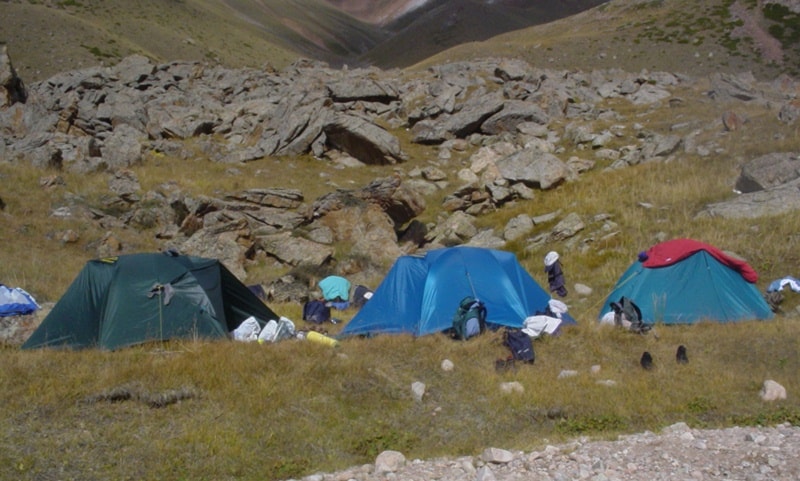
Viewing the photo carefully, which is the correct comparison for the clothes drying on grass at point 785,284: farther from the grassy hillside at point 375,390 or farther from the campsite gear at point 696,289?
the campsite gear at point 696,289

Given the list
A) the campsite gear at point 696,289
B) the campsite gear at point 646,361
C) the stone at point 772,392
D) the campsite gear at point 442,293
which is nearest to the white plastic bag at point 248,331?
the campsite gear at point 442,293

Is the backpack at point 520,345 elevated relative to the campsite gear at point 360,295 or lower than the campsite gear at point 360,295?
elevated

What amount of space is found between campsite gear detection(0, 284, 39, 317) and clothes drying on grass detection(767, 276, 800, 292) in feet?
49.8

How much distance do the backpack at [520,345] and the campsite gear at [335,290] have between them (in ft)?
21.0

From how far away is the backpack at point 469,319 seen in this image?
11867 mm

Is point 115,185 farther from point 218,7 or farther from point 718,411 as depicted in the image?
point 218,7

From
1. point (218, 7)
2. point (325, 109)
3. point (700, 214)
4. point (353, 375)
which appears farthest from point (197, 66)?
point (218, 7)

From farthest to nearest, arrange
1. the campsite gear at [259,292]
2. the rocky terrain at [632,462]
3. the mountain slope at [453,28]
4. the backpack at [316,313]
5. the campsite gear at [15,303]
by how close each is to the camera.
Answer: the mountain slope at [453,28] → the campsite gear at [259,292] → the backpack at [316,313] → the campsite gear at [15,303] → the rocky terrain at [632,462]

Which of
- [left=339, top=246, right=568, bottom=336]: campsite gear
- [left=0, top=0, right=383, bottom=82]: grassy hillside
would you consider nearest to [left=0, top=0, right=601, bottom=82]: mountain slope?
[left=0, top=0, right=383, bottom=82]: grassy hillside

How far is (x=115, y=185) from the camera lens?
2706 centimetres

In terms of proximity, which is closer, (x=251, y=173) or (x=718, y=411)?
(x=718, y=411)

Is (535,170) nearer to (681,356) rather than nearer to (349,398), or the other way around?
(681,356)

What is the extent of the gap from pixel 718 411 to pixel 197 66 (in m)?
47.9

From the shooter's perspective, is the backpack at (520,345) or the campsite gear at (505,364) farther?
the backpack at (520,345)
